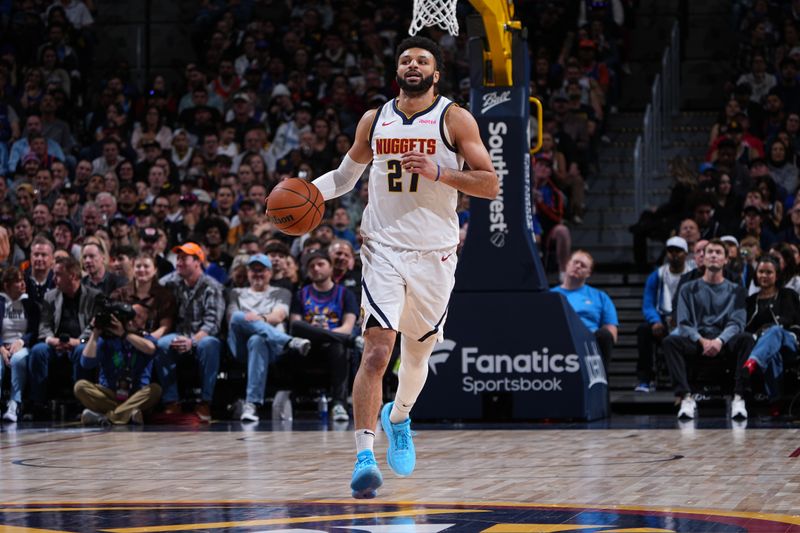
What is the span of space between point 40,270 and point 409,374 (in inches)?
258

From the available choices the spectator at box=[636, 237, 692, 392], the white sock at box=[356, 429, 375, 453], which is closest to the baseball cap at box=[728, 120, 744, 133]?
the spectator at box=[636, 237, 692, 392]

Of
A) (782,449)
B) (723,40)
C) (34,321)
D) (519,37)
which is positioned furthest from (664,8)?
(782,449)

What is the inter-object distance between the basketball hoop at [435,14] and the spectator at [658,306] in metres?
3.75

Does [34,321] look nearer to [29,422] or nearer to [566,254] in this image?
[29,422]

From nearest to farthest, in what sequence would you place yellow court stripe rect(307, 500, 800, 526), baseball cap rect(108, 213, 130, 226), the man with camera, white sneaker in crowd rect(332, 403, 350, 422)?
yellow court stripe rect(307, 500, 800, 526) < white sneaker in crowd rect(332, 403, 350, 422) < the man with camera < baseball cap rect(108, 213, 130, 226)

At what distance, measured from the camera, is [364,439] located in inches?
243

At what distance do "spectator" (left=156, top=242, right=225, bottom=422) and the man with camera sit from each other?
15cm

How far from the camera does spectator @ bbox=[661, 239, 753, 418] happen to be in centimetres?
1109

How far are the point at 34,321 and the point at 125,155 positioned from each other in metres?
4.99

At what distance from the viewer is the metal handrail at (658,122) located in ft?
51.8

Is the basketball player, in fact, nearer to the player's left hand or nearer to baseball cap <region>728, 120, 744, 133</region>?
the player's left hand

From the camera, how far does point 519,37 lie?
1049 cm

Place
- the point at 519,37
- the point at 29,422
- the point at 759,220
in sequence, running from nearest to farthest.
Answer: the point at 519,37 < the point at 29,422 < the point at 759,220

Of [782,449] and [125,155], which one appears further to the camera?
[125,155]
